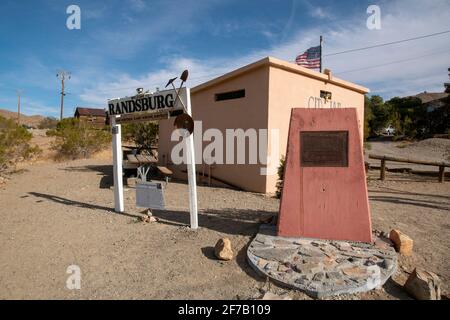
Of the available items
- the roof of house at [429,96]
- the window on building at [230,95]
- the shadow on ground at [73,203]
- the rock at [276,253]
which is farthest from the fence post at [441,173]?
the roof of house at [429,96]

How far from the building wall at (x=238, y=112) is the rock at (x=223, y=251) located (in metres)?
4.73

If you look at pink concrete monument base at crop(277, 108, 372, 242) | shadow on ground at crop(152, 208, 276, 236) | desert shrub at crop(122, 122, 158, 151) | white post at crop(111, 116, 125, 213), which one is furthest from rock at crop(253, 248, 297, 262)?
desert shrub at crop(122, 122, 158, 151)

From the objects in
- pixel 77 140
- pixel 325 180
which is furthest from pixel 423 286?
pixel 77 140

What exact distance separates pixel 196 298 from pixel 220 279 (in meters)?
0.45

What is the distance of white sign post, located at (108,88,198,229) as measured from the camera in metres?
5.21

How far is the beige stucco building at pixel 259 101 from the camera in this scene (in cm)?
866

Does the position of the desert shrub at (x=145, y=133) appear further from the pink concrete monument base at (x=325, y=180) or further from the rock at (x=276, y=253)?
the rock at (x=276, y=253)

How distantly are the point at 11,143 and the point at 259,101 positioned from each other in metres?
9.75

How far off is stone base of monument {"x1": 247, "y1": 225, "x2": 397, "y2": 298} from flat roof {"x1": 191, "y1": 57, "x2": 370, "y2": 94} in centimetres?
534

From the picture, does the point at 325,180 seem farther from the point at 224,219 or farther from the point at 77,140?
the point at 77,140

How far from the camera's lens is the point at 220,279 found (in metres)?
3.56

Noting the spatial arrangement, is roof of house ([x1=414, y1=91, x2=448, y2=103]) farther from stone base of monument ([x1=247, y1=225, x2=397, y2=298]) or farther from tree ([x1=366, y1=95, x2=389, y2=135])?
stone base of monument ([x1=247, y1=225, x2=397, y2=298])
